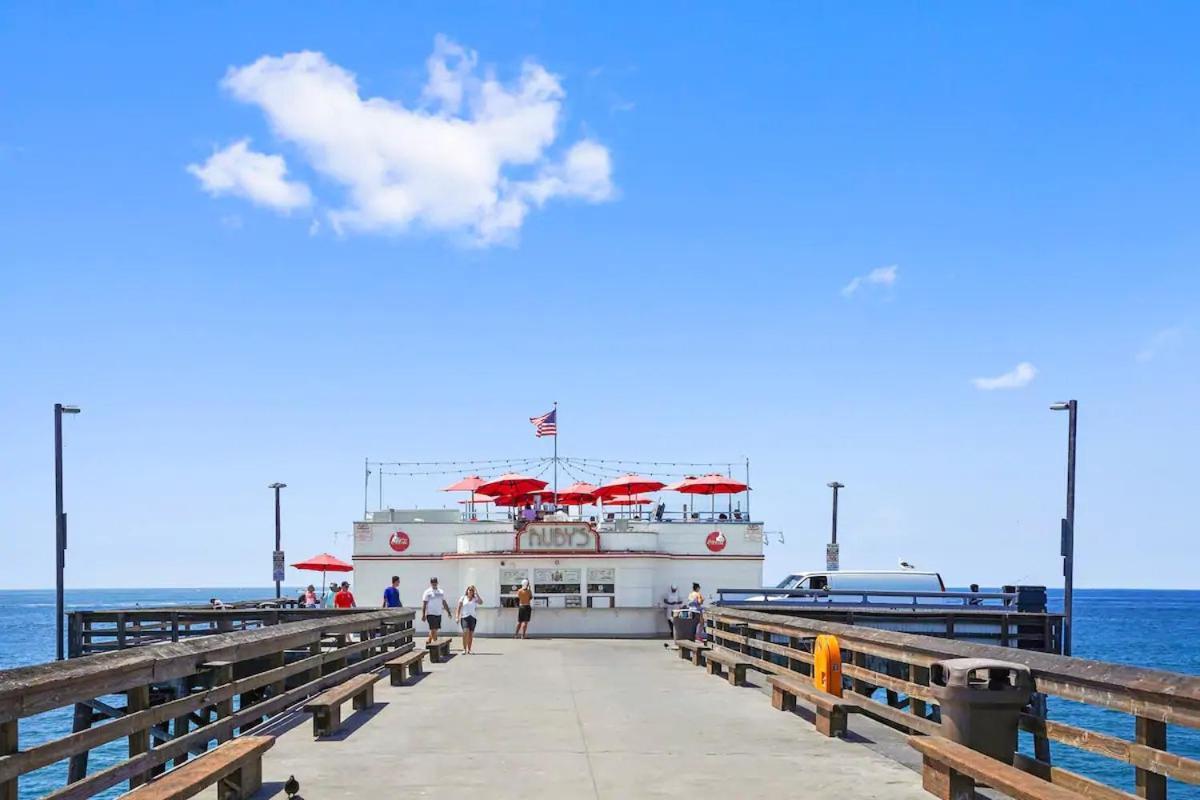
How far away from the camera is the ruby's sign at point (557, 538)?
31766mm

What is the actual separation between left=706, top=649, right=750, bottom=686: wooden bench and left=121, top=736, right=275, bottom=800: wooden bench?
30.0 feet

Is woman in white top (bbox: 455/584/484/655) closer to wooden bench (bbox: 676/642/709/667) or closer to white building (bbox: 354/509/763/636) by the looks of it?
wooden bench (bbox: 676/642/709/667)

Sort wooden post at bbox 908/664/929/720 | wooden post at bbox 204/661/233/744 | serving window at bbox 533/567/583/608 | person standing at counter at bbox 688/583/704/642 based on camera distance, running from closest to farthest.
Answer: wooden post at bbox 204/661/233/744
wooden post at bbox 908/664/929/720
person standing at counter at bbox 688/583/704/642
serving window at bbox 533/567/583/608

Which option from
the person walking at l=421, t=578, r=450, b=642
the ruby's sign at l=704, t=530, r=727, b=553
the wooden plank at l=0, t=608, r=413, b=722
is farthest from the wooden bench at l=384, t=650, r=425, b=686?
the ruby's sign at l=704, t=530, r=727, b=553

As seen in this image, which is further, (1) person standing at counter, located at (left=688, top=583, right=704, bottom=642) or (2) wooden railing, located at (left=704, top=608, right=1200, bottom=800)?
(1) person standing at counter, located at (left=688, top=583, right=704, bottom=642)

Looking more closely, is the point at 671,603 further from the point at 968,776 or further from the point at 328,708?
the point at 968,776

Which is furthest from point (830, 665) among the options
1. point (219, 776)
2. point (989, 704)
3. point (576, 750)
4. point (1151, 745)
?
point (219, 776)

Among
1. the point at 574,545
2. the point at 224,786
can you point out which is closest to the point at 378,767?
the point at 224,786

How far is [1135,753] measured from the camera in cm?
653

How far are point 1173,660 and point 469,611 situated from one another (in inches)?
2585

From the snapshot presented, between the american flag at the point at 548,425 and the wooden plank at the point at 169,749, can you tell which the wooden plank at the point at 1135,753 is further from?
the american flag at the point at 548,425

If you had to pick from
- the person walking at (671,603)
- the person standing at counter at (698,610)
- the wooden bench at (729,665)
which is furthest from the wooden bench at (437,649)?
the person walking at (671,603)

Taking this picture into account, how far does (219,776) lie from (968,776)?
4761 millimetres

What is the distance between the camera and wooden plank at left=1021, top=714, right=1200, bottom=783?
6.05 m
